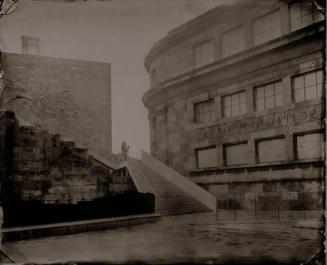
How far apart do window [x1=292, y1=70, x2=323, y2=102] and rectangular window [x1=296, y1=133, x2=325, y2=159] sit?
1.72 feet

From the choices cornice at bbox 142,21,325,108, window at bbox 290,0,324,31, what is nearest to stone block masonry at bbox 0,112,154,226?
cornice at bbox 142,21,325,108

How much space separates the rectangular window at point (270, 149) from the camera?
5027mm

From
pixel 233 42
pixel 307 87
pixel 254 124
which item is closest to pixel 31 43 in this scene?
→ pixel 233 42

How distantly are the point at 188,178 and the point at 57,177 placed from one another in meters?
2.61

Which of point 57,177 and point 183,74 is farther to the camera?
point 57,177

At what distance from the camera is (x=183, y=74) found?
6.20 metres

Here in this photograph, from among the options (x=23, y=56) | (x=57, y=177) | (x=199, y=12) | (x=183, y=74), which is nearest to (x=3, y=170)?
(x=57, y=177)

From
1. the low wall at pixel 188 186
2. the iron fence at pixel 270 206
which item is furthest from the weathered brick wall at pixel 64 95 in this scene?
the iron fence at pixel 270 206

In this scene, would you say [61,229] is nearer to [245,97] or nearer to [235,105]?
[235,105]

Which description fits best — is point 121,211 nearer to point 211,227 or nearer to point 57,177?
point 57,177

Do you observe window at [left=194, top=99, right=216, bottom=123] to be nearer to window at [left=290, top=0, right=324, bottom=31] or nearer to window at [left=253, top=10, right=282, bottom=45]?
window at [left=253, top=10, right=282, bottom=45]

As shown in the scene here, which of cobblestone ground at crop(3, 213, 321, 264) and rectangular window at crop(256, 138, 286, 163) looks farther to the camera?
rectangular window at crop(256, 138, 286, 163)

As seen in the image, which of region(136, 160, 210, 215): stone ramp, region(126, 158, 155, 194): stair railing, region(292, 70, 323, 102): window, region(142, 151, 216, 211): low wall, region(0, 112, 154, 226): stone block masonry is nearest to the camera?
region(292, 70, 323, 102): window

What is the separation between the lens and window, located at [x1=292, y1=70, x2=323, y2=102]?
15.8 ft
